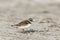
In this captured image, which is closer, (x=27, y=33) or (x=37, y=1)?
(x=27, y=33)

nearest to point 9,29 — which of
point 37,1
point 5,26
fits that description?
point 5,26

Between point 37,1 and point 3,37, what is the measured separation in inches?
739

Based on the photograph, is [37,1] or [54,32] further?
[37,1]

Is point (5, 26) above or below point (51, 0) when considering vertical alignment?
below

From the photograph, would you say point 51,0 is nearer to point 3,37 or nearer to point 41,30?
point 41,30

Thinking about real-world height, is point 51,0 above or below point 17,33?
above

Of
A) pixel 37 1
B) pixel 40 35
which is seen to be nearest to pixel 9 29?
pixel 40 35

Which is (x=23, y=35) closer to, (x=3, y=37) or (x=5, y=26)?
(x=3, y=37)

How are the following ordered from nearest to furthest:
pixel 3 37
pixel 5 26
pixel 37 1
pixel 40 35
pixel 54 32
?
1. pixel 3 37
2. pixel 40 35
3. pixel 54 32
4. pixel 5 26
5. pixel 37 1

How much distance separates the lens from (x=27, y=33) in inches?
536

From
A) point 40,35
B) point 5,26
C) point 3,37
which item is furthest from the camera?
point 5,26

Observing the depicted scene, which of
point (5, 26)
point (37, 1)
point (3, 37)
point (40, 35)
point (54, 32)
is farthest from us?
point (37, 1)

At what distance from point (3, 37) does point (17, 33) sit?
46.1 inches

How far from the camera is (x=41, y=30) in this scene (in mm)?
14625
